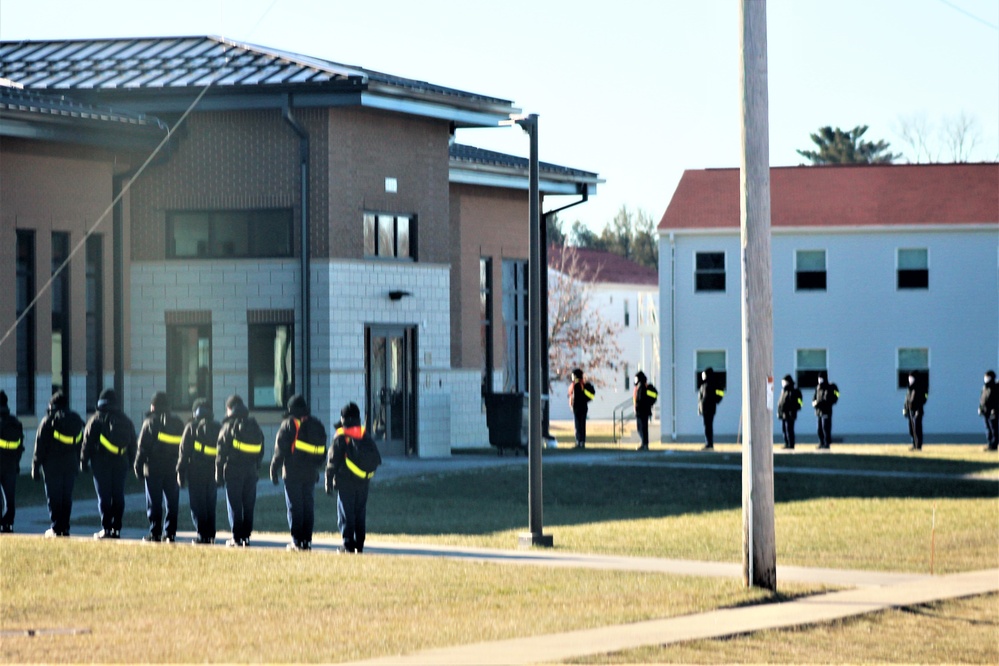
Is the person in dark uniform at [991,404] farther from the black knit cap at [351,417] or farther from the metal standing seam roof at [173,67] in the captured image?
the black knit cap at [351,417]

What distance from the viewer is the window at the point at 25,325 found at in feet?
93.5

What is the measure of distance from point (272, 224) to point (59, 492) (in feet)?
37.8

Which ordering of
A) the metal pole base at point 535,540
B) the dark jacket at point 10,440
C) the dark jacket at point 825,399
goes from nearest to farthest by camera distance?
the metal pole base at point 535,540 < the dark jacket at point 10,440 < the dark jacket at point 825,399

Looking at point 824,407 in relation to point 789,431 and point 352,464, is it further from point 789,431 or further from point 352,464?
point 352,464

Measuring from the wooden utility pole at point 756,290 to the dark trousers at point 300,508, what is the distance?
5213mm

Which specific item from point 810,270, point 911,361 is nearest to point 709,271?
point 810,270

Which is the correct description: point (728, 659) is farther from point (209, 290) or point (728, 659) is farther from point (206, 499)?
point (209, 290)

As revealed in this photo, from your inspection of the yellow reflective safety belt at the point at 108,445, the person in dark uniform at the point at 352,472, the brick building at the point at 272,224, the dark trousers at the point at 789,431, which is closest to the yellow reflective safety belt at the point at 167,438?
the yellow reflective safety belt at the point at 108,445

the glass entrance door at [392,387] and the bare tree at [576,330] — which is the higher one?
the bare tree at [576,330]

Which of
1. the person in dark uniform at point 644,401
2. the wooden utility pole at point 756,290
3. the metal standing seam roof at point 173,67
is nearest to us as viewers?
the wooden utility pole at point 756,290

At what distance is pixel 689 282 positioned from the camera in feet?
165

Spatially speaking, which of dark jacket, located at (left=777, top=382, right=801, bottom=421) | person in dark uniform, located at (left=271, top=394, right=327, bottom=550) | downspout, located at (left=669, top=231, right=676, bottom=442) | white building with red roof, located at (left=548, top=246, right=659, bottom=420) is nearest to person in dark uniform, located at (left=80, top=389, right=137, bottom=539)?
person in dark uniform, located at (left=271, top=394, right=327, bottom=550)

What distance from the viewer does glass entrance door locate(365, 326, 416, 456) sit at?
105ft

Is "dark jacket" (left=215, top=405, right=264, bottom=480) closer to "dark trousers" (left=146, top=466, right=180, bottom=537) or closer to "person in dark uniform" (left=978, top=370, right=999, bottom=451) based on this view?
"dark trousers" (left=146, top=466, right=180, bottom=537)
